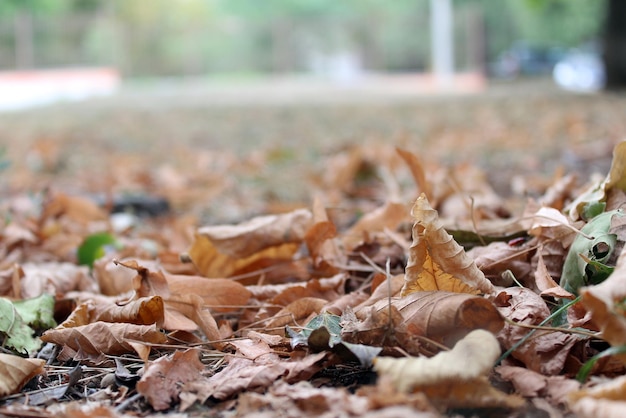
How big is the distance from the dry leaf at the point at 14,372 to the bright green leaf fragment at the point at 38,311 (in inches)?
9.8

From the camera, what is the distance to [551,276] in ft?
3.78

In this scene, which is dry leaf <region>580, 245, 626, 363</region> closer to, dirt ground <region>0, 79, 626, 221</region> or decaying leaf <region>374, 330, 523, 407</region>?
decaying leaf <region>374, 330, 523, 407</region>

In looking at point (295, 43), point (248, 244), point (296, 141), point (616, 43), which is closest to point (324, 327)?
point (248, 244)

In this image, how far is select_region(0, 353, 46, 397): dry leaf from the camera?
0.94 meters

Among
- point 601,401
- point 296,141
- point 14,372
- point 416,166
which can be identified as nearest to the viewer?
point 601,401

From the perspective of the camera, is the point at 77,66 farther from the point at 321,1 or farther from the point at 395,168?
the point at 395,168

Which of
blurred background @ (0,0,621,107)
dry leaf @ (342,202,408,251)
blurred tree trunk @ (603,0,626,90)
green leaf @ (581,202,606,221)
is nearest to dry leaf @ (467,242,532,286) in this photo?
green leaf @ (581,202,606,221)

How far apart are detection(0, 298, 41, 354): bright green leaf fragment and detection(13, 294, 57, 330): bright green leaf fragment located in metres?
0.03

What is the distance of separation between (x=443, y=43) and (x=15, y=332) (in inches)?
816

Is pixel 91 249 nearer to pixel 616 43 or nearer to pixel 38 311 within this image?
pixel 38 311

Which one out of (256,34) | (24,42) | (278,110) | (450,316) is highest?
(24,42)

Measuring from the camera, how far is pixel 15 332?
115cm

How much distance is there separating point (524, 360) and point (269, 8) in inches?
1357

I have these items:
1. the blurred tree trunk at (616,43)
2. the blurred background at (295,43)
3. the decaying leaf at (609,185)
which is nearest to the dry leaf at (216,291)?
the decaying leaf at (609,185)
